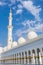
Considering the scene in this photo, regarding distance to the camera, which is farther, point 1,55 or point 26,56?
point 1,55

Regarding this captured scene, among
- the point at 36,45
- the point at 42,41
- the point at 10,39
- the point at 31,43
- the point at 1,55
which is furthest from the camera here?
the point at 1,55

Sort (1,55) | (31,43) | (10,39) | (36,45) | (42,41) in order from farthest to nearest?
1. (1,55)
2. (10,39)
3. (31,43)
4. (36,45)
5. (42,41)

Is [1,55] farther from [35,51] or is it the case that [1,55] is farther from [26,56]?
[35,51]

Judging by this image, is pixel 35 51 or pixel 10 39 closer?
pixel 35 51

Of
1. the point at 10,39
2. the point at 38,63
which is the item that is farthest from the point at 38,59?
the point at 10,39

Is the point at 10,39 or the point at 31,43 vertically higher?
the point at 10,39

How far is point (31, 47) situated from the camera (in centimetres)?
1545

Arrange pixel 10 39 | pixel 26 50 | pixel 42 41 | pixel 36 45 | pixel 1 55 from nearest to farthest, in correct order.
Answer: pixel 42 41 < pixel 36 45 < pixel 26 50 < pixel 10 39 < pixel 1 55

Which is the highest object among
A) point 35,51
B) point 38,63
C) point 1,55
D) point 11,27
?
point 11,27

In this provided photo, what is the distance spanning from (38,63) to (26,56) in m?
3.40

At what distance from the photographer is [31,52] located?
15789mm

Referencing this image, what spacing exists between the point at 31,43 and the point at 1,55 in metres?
20.4

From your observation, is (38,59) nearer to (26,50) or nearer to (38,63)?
(38,63)

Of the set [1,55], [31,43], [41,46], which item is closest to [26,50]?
[31,43]
